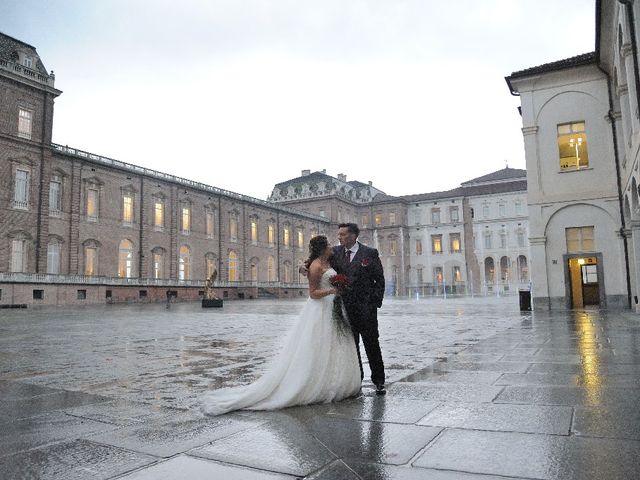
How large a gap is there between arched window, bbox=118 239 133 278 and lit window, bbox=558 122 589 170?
33791 mm

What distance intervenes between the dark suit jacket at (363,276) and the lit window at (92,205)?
38.5 meters

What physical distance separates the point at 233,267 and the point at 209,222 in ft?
19.1

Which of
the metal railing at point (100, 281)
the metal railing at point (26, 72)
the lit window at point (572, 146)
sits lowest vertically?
the metal railing at point (100, 281)

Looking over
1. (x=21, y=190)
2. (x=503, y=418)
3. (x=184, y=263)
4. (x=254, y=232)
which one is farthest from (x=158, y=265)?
(x=503, y=418)

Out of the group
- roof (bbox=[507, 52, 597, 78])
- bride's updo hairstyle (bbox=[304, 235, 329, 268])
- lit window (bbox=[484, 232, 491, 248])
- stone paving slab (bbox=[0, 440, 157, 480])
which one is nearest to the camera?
stone paving slab (bbox=[0, 440, 157, 480])

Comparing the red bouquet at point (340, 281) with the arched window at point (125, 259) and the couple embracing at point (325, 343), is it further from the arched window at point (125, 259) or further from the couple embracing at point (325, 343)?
the arched window at point (125, 259)

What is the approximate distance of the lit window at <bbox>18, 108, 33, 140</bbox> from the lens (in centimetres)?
3416

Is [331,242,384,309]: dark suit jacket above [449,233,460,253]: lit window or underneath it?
underneath

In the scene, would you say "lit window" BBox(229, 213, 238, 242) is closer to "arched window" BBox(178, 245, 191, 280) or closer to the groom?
"arched window" BBox(178, 245, 191, 280)

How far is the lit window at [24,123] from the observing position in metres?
34.2

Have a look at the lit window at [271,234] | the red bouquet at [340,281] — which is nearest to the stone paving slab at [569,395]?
the red bouquet at [340,281]

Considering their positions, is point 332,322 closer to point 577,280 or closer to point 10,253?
point 577,280

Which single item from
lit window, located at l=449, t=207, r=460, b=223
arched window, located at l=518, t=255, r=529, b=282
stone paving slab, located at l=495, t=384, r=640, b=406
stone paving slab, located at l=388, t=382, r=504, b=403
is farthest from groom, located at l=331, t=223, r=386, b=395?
lit window, located at l=449, t=207, r=460, b=223

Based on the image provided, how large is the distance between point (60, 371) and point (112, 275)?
36018 mm
